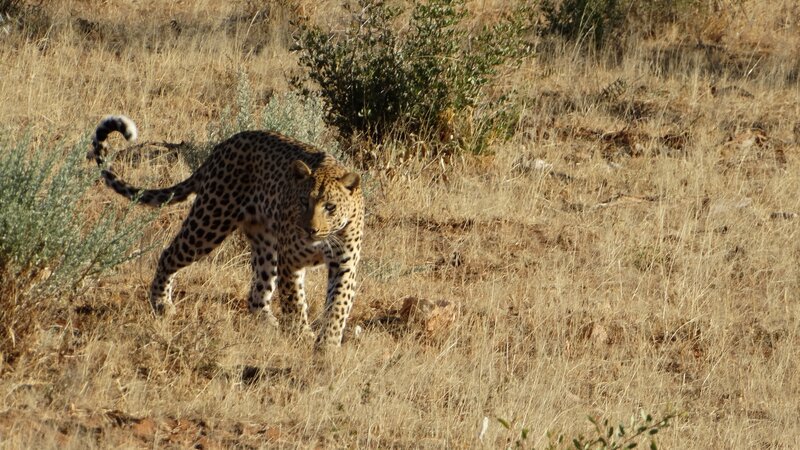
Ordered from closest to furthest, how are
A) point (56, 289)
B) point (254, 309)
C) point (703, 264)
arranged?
1. point (56, 289)
2. point (254, 309)
3. point (703, 264)

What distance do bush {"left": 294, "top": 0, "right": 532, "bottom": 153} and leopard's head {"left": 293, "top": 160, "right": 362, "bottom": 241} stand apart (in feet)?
12.1

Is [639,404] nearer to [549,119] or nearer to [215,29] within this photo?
[549,119]

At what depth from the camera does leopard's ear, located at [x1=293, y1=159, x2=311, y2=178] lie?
750 cm

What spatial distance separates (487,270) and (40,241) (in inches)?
152

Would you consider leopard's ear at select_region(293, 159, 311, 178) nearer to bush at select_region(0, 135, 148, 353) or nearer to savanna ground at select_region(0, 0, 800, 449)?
savanna ground at select_region(0, 0, 800, 449)

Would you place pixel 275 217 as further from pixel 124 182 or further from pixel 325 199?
pixel 124 182

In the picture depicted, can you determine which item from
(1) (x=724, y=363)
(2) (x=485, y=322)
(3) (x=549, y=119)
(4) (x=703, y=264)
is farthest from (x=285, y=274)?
(3) (x=549, y=119)

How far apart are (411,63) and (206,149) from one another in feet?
7.08

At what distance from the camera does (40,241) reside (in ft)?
21.3

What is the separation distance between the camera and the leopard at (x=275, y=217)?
747 centimetres

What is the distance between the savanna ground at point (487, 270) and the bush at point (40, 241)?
16 centimetres

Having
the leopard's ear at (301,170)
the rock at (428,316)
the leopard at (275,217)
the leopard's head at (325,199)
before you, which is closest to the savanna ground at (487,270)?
the rock at (428,316)

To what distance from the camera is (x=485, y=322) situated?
8227 millimetres

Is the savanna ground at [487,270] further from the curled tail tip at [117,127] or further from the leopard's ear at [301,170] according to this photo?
the leopard's ear at [301,170]
